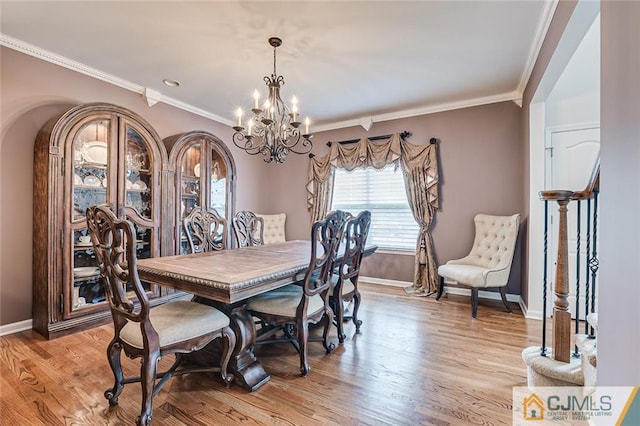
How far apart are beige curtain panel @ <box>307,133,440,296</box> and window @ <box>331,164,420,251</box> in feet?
0.56

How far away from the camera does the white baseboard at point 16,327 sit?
8.44 feet

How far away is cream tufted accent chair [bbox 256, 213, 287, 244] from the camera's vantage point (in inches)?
199

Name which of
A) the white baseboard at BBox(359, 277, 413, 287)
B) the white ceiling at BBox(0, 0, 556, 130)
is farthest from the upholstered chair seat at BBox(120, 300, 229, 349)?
the white baseboard at BBox(359, 277, 413, 287)

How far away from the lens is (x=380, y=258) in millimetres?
4492

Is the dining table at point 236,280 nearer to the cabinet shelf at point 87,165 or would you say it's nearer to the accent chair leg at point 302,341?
the accent chair leg at point 302,341

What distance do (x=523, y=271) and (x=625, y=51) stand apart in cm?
301

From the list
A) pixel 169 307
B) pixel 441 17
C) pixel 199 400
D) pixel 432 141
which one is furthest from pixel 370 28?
pixel 199 400

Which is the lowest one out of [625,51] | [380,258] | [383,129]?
[380,258]

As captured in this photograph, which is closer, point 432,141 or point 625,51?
point 625,51

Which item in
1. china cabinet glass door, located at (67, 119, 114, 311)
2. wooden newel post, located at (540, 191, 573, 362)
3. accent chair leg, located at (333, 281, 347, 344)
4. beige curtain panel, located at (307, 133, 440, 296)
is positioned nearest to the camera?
wooden newel post, located at (540, 191, 573, 362)

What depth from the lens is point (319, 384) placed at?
1.89 metres

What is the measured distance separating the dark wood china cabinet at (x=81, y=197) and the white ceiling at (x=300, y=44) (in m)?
0.60

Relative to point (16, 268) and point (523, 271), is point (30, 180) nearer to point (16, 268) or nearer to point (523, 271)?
point (16, 268)

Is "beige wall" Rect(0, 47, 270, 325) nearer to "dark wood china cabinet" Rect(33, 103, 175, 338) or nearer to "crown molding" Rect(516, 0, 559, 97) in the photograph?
"dark wood china cabinet" Rect(33, 103, 175, 338)
